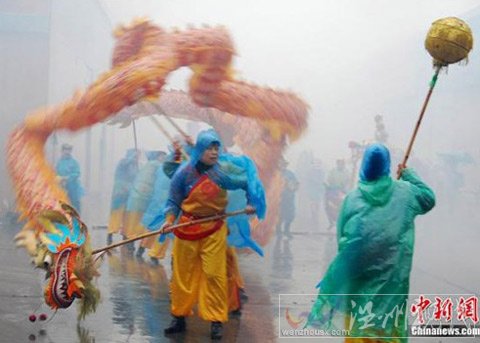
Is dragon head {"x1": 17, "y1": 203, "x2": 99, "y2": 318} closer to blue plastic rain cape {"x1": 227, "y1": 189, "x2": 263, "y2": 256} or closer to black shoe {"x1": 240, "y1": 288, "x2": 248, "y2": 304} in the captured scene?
blue plastic rain cape {"x1": 227, "y1": 189, "x2": 263, "y2": 256}

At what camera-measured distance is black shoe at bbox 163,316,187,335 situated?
14.1 feet

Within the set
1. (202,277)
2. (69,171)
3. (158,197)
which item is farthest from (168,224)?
(69,171)

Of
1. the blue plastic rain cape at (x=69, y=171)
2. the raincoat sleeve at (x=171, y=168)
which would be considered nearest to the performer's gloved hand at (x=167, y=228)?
the raincoat sleeve at (x=171, y=168)

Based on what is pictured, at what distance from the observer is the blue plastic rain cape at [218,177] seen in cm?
432

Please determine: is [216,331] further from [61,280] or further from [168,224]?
[61,280]

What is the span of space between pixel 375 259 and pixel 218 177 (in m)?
1.20

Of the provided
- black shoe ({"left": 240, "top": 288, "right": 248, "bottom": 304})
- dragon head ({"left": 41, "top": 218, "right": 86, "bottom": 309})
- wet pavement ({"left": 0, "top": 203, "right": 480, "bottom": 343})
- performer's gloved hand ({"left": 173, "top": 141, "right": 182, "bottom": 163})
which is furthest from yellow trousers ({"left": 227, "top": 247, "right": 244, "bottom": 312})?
dragon head ({"left": 41, "top": 218, "right": 86, "bottom": 309})

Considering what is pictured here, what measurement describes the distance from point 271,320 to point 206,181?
112 cm

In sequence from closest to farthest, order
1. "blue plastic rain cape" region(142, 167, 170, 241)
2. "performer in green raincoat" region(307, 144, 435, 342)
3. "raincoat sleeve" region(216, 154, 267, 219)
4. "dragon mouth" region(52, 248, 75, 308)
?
"performer in green raincoat" region(307, 144, 435, 342) < "dragon mouth" region(52, 248, 75, 308) < "raincoat sleeve" region(216, 154, 267, 219) < "blue plastic rain cape" region(142, 167, 170, 241)

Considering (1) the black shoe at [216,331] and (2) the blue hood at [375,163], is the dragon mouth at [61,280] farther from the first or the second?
(2) the blue hood at [375,163]

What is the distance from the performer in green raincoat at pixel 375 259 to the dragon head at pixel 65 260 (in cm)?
139

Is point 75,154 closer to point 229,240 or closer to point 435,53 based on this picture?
point 229,240

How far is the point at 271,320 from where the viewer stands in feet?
15.7

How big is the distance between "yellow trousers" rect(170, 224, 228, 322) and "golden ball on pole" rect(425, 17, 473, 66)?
160cm
